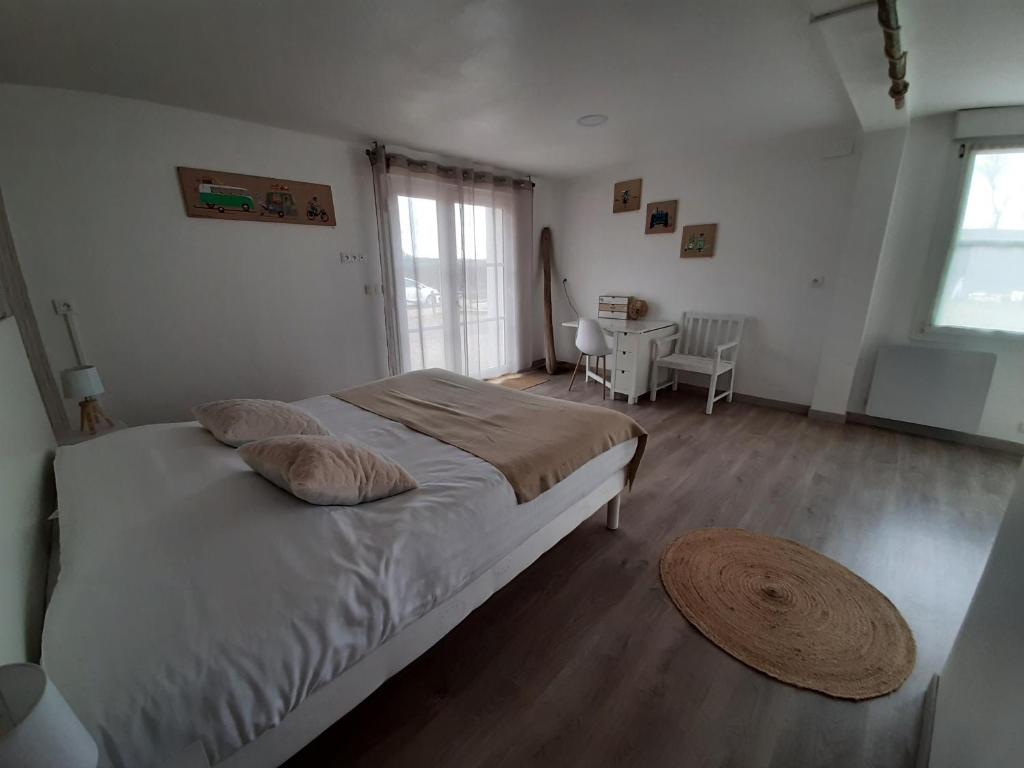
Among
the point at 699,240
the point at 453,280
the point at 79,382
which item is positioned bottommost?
the point at 79,382

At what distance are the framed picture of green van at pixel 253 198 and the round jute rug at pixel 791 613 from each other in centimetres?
347

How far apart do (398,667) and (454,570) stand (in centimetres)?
32

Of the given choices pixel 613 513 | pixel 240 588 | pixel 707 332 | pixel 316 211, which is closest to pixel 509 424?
pixel 613 513

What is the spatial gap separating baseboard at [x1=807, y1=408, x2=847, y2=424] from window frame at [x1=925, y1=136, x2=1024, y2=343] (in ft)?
2.70

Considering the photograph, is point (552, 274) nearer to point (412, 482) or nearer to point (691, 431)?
point (691, 431)

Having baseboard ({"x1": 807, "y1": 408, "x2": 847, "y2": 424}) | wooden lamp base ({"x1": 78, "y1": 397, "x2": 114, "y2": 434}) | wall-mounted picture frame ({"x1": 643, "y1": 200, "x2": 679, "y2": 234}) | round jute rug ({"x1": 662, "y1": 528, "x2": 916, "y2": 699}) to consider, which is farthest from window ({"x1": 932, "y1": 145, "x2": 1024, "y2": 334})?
wooden lamp base ({"x1": 78, "y1": 397, "x2": 114, "y2": 434})

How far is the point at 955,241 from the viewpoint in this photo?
9.48 ft

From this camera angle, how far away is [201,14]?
161cm

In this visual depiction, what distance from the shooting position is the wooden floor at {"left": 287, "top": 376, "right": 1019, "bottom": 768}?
118 centimetres

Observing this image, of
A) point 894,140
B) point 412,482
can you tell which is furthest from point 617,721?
point 894,140

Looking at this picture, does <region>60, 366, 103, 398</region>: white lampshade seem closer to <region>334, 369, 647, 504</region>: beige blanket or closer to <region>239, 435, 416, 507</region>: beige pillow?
<region>334, 369, 647, 504</region>: beige blanket

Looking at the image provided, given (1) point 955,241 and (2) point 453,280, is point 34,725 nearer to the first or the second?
(2) point 453,280

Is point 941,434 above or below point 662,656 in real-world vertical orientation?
above

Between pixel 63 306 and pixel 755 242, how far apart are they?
5231 mm
